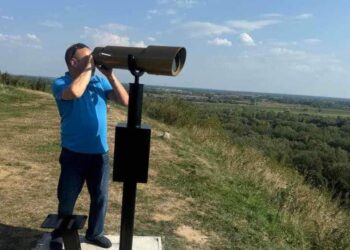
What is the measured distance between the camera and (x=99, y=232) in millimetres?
4305

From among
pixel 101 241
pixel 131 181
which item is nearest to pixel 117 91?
pixel 131 181

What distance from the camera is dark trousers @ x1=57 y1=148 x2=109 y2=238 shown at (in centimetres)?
386

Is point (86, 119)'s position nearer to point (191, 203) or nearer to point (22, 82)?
point (191, 203)

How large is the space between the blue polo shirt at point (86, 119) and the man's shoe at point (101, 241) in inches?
35.0

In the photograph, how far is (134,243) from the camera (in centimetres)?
453

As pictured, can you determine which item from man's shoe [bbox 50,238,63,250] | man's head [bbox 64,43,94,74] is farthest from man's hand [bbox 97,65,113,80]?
man's shoe [bbox 50,238,63,250]

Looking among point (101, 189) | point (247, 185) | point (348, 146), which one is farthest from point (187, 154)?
point (348, 146)

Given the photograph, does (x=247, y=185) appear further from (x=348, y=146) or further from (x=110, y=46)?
(x=348, y=146)

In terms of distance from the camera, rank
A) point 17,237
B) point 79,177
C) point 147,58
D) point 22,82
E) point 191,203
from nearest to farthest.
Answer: point 147,58 < point 79,177 < point 17,237 < point 191,203 < point 22,82

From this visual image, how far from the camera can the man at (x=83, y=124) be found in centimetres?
365

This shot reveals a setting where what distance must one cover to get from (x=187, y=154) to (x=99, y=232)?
17.5ft

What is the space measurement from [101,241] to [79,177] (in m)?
0.71

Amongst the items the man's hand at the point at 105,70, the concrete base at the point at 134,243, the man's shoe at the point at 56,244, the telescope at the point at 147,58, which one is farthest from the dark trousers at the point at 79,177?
the telescope at the point at 147,58

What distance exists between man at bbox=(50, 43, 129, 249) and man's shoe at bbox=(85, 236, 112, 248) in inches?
18.7
